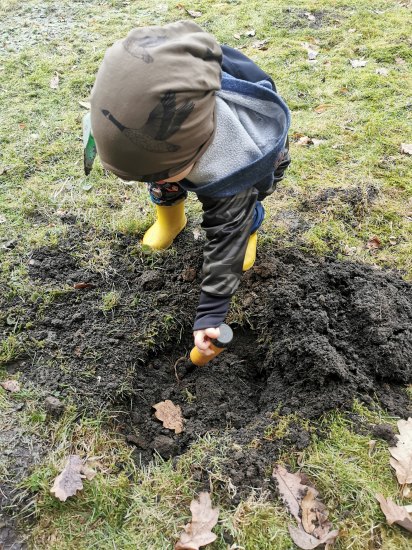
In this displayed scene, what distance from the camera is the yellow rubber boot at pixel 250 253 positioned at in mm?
2809

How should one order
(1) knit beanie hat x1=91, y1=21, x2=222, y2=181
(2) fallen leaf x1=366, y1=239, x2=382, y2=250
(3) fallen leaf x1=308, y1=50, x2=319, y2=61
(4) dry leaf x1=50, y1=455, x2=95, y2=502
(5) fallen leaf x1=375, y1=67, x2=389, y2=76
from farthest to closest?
(3) fallen leaf x1=308, y1=50, x2=319, y2=61 → (5) fallen leaf x1=375, y1=67, x2=389, y2=76 → (2) fallen leaf x1=366, y1=239, x2=382, y2=250 → (4) dry leaf x1=50, y1=455, x2=95, y2=502 → (1) knit beanie hat x1=91, y1=21, x2=222, y2=181

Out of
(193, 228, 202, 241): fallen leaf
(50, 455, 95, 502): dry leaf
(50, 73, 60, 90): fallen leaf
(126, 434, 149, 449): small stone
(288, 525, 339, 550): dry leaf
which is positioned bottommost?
(288, 525, 339, 550): dry leaf

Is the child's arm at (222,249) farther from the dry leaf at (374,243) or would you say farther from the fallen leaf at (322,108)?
the fallen leaf at (322,108)

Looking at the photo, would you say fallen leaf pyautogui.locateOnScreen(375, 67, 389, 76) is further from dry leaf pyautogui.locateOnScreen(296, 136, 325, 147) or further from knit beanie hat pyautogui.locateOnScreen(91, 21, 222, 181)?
knit beanie hat pyautogui.locateOnScreen(91, 21, 222, 181)

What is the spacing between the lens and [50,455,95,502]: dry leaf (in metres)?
2.01

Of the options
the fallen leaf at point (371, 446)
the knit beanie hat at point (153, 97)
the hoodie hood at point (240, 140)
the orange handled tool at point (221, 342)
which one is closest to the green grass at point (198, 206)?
the fallen leaf at point (371, 446)

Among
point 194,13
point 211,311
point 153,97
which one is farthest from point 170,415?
point 194,13

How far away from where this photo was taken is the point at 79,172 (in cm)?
364

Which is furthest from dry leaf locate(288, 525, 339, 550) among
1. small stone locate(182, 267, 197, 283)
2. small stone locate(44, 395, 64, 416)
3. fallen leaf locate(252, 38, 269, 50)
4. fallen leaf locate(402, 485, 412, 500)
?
fallen leaf locate(252, 38, 269, 50)

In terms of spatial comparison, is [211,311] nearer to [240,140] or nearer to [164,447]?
[164,447]

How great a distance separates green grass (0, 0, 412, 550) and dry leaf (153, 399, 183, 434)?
7.7 inches

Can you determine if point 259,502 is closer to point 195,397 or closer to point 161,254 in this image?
point 195,397

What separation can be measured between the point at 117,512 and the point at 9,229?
200 centimetres

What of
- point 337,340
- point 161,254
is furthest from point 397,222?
point 161,254
